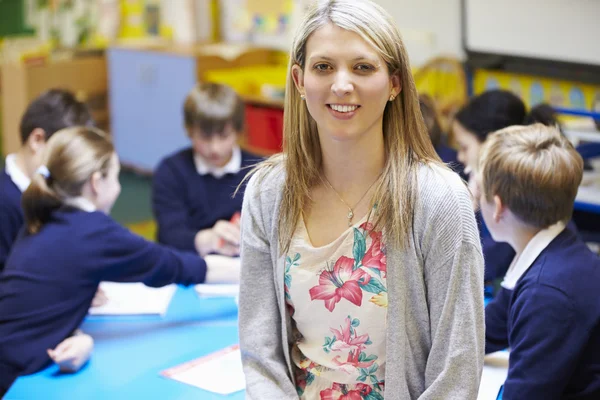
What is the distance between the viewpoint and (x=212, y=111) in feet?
9.43

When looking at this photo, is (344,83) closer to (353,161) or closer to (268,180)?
(353,161)

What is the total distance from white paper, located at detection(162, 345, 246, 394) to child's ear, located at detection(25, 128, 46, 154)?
3.59 feet

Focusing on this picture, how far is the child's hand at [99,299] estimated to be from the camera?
2.32 metres

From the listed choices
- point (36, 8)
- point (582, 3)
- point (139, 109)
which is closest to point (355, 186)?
point (582, 3)

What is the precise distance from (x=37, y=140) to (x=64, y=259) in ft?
2.49

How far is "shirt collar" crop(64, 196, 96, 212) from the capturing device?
7.02 ft

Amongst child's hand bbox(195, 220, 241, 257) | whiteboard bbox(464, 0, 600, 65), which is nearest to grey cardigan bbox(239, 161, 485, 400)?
child's hand bbox(195, 220, 241, 257)

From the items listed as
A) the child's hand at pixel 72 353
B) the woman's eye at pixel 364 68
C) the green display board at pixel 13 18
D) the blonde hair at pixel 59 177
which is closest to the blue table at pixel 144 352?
the child's hand at pixel 72 353

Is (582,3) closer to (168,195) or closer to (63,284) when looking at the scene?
(168,195)

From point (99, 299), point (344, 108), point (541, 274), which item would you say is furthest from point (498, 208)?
point (99, 299)

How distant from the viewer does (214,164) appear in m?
3.01

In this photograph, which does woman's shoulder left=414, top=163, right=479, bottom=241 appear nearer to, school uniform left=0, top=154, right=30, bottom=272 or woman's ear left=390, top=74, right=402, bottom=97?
woman's ear left=390, top=74, right=402, bottom=97

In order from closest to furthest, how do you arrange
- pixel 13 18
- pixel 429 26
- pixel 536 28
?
pixel 536 28, pixel 429 26, pixel 13 18

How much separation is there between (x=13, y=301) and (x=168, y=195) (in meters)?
1.00
